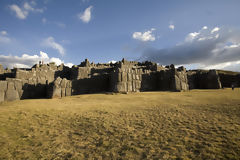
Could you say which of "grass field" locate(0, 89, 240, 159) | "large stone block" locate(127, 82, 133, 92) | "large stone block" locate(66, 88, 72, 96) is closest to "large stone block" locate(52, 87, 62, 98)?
"large stone block" locate(66, 88, 72, 96)

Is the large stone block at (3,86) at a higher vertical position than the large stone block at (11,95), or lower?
higher

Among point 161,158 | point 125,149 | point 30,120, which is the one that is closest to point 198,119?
point 161,158

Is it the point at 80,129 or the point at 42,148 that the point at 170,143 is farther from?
the point at 42,148

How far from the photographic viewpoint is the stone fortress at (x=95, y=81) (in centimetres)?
1341

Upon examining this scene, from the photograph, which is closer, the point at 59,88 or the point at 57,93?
the point at 57,93

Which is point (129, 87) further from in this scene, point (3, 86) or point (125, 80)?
point (3, 86)

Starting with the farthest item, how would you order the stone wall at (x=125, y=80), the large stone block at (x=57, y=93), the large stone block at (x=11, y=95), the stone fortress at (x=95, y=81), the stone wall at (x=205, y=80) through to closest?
1. the stone wall at (x=205, y=80)
2. the stone wall at (x=125, y=80)
3. the large stone block at (x=57, y=93)
4. the stone fortress at (x=95, y=81)
5. the large stone block at (x=11, y=95)

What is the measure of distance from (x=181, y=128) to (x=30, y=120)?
26.0 ft

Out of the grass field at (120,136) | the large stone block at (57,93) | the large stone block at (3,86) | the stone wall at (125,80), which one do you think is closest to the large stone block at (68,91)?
the large stone block at (57,93)

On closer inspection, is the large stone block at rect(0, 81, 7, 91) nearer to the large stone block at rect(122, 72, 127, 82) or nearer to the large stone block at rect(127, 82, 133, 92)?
the large stone block at rect(122, 72, 127, 82)

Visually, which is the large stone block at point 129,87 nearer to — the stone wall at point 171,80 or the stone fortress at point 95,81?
the stone fortress at point 95,81

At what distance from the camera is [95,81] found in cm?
1833

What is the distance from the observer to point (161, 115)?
7.11 meters

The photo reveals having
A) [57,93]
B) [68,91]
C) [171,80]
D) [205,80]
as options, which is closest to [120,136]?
[57,93]
